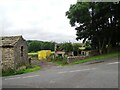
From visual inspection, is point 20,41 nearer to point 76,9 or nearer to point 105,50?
point 76,9

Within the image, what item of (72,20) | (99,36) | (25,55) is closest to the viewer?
(25,55)

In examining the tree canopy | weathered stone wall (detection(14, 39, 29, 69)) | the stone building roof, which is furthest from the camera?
the tree canopy

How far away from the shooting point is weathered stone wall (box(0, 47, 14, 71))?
2548 centimetres

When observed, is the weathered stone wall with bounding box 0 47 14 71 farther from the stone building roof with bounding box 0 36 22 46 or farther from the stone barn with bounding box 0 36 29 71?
the stone building roof with bounding box 0 36 22 46

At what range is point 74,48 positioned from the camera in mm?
58594

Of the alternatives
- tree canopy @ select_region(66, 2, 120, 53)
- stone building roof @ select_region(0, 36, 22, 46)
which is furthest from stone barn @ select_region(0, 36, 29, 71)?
tree canopy @ select_region(66, 2, 120, 53)

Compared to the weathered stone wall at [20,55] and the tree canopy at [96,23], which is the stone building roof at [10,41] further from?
the tree canopy at [96,23]

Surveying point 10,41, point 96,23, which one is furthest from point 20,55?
point 96,23

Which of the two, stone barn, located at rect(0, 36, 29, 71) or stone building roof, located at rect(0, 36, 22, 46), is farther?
stone building roof, located at rect(0, 36, 22, 46)

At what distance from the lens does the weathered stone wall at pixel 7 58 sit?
25.5 metres

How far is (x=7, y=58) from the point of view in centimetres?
2572

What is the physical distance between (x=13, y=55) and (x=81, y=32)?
615 inches

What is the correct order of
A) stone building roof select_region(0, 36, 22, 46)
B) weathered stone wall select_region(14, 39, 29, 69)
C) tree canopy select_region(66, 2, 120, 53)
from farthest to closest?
1. tree canopy select_region(66, 2, 120, 53)
2. weathered stone wall select_region(14, 39, 29, 69)
3. stone building roof select_region(0, 36, 22, 46)

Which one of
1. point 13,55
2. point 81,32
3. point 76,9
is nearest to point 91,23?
point 81,32
